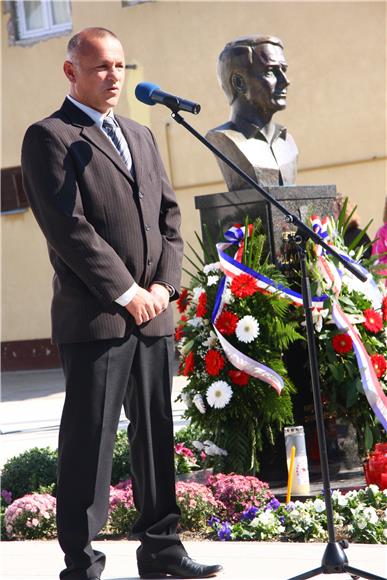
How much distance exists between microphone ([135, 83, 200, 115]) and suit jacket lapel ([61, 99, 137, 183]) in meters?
0.20

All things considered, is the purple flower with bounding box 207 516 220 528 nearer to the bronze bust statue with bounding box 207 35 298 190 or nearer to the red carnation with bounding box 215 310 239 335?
the red carnation with bounding box 215 310 239 335

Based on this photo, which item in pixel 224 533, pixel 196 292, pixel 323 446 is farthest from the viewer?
pixel 196 292

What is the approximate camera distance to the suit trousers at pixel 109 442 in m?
4.08

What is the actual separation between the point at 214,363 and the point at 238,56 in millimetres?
1909

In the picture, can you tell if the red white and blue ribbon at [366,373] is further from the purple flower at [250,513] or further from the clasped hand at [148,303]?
the clasped hand at [148,303]

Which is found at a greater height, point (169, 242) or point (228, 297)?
point (169, 242)

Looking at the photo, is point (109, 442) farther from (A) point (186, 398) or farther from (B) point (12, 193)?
(B) point (12, 193)

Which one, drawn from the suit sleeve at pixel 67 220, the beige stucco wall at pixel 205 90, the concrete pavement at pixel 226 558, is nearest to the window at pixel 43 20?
the beige stucco wall at pixel 205 90

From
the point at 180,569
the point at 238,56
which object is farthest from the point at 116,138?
the point at 238,56

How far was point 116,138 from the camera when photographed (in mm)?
4312

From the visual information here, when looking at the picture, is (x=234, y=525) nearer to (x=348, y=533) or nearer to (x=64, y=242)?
(x=348, y=533)

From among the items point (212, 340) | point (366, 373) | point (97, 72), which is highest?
point (97, 72)

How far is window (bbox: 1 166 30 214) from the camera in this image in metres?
20.0

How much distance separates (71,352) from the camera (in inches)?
163
